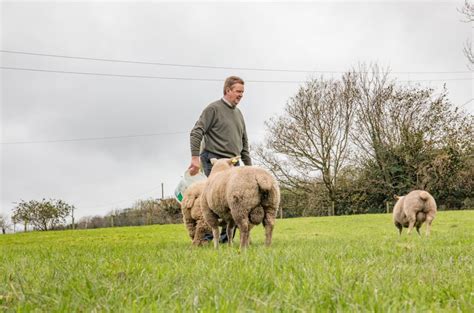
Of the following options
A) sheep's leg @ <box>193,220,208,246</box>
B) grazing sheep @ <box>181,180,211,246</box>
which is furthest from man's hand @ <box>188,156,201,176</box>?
sheep's leg @ <box>193,220,208,246</box>

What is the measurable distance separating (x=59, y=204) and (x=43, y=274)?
109ft

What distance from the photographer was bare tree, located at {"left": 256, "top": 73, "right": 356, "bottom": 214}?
32531 millimetres

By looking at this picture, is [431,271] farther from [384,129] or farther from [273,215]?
[384,129]

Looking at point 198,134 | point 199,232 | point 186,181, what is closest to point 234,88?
point 198,134

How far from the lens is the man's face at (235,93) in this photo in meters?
7.13

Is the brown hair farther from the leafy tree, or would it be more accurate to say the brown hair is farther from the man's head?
the leafy tree

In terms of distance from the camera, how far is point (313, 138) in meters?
32.6

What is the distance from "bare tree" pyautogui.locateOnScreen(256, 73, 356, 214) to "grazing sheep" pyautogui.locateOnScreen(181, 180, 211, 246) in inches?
985

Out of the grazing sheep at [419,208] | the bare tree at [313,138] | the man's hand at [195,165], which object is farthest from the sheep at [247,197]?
the bare tree at [313,138]

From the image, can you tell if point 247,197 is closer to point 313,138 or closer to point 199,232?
point 199,232

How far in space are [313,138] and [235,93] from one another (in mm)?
26024

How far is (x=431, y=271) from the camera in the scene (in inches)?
119

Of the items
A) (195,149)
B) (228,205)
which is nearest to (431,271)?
(228,205)

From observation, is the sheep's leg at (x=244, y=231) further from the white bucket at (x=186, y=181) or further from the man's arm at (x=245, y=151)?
the white bucket at (x=186, y=181)
